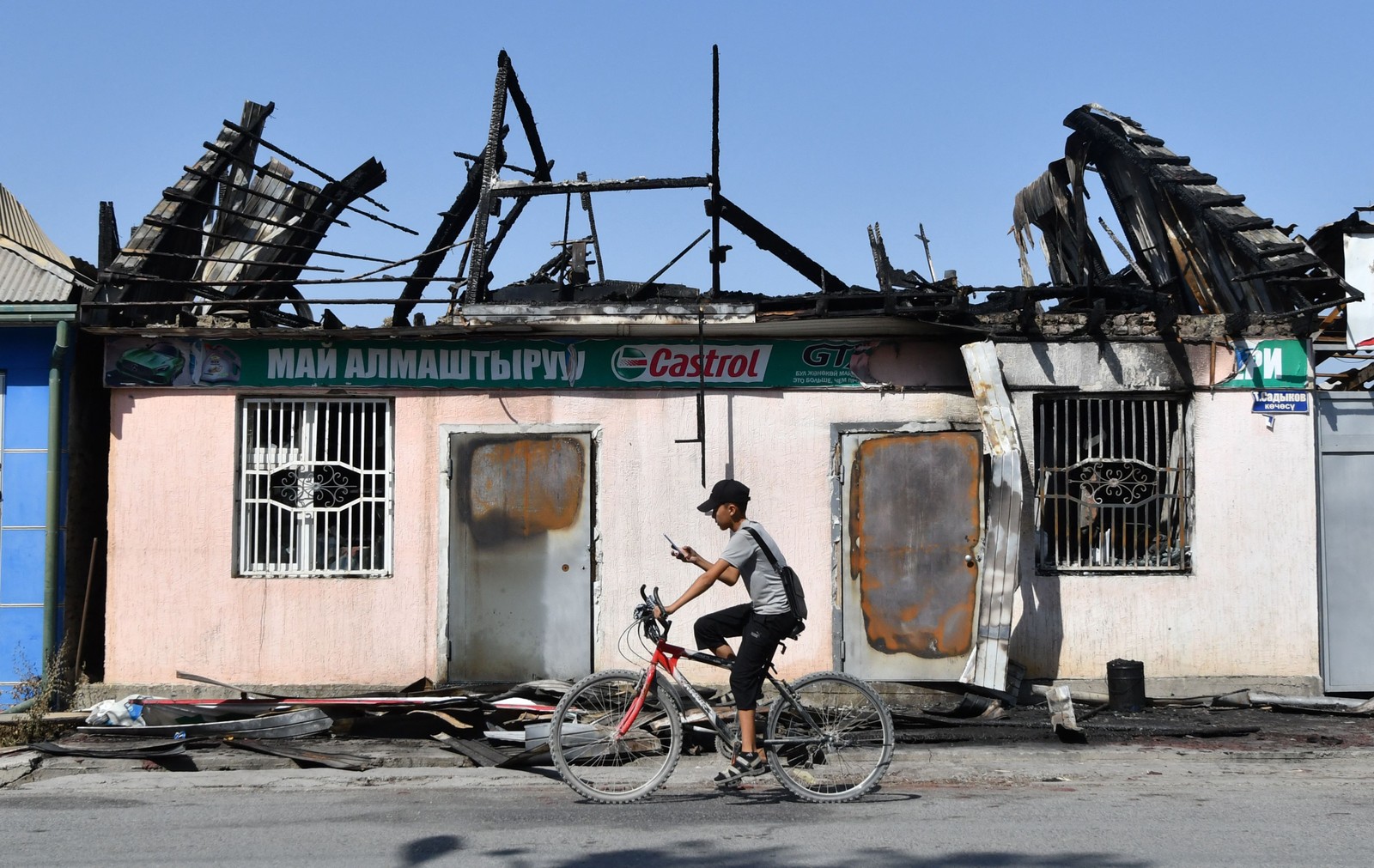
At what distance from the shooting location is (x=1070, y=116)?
40.7ft

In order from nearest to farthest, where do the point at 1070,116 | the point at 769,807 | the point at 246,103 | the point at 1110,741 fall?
the point at 769,807
the point at 1110,741
the point at 246,103
the point at 1070,116

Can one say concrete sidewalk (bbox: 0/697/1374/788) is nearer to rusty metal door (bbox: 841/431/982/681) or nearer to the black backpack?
rusty metal door (bbox: 841/431/982/681)

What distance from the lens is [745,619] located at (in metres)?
6.76

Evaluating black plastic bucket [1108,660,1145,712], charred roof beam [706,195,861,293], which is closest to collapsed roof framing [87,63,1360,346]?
charred roof beam [706,195,861,293]

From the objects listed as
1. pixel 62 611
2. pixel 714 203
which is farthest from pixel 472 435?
pixel 62 611

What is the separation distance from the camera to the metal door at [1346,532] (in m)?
10.2

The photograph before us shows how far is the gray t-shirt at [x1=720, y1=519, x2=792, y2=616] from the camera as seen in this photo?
6633 mm

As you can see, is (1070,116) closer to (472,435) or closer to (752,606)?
(472,435)

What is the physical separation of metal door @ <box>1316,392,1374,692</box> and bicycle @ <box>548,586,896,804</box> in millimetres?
5496

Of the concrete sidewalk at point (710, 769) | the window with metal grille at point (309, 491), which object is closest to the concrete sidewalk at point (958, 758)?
the concrete sidewalk at point (710, 769)

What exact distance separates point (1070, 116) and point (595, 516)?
6.34 m

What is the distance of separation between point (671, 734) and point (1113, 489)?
5.30 metres

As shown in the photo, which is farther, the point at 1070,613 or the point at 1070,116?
the point at 1070,116

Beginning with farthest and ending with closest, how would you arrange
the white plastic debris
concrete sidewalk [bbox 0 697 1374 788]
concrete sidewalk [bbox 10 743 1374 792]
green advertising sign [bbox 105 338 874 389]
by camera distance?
green advertising sign [bbox 105 338 874 389] → the white plastic debris → concrete sidewalk [bbox 0 697 1374 788] → concrete sidewalk [bbox 10 743 1374 792]
